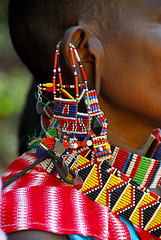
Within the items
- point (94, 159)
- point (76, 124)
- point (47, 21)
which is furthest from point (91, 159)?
point (47, 21)

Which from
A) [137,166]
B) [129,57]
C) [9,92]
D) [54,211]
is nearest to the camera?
[54,211]

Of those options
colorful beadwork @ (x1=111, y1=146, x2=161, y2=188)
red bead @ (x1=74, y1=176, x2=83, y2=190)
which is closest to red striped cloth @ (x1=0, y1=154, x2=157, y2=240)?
red bead @ (x1=74, y1=176, x2=83, y2=190)

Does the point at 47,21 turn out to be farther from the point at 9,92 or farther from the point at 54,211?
the point at 9,92

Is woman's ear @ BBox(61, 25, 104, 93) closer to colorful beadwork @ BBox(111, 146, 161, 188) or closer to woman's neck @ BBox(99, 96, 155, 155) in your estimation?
woman's neck @ BBox(99, 96, 155, 155)

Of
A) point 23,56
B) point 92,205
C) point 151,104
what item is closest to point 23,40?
point 23,56

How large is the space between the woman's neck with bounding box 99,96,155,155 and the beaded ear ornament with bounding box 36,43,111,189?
8 centimetres

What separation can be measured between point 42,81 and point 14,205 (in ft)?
1.61

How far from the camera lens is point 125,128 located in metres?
1.31

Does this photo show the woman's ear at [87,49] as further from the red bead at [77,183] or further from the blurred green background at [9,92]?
the blurred green background at [9,92]

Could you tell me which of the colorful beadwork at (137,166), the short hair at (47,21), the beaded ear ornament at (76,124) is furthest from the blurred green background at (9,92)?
the colorful beadwork at (137,166)

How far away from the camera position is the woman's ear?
1111 mm

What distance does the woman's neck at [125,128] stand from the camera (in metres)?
1.27

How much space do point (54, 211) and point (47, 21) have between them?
611mm

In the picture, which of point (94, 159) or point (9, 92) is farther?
point (9, 92)
